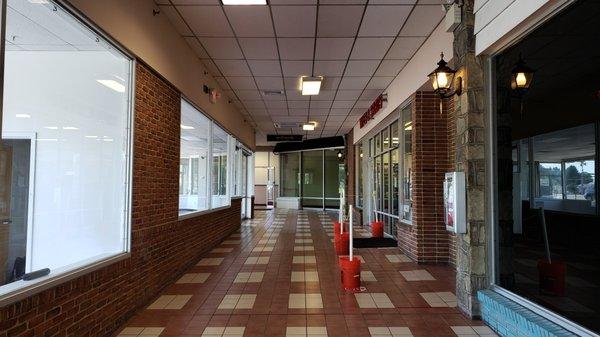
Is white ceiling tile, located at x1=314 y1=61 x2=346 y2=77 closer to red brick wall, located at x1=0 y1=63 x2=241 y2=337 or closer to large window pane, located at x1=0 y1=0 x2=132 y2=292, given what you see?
red brick wall, located at x1=0 y1=63 x2=241 y2=337

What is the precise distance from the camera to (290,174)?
20.2 meters

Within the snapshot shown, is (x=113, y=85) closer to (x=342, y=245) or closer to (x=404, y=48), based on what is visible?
(x=404, y=48)

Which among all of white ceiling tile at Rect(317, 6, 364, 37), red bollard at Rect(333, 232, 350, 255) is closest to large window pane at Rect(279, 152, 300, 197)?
red bollard at Rect(333, 232, 350, 255)

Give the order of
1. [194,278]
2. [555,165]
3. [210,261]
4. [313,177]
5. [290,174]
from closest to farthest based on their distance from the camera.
A: [555,165] → [194,278] → [210,261] → [313,177] → [290,174]

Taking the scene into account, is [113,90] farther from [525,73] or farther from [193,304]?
[525,73]

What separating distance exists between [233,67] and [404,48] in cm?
281

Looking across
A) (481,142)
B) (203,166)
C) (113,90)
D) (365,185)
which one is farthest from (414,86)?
(365,185)

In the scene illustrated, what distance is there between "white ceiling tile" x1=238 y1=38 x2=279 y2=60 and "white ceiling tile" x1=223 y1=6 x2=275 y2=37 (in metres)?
0.18

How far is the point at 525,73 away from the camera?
12.6 feet

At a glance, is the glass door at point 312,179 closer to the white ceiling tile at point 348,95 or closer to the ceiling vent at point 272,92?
the white ceiling tile at point 348,95

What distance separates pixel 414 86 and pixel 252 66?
267cm

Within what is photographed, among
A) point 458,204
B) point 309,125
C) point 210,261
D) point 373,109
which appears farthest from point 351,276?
point 309,125

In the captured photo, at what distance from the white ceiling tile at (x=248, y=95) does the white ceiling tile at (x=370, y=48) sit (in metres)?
2.86

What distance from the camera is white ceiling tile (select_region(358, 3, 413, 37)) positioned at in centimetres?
463
